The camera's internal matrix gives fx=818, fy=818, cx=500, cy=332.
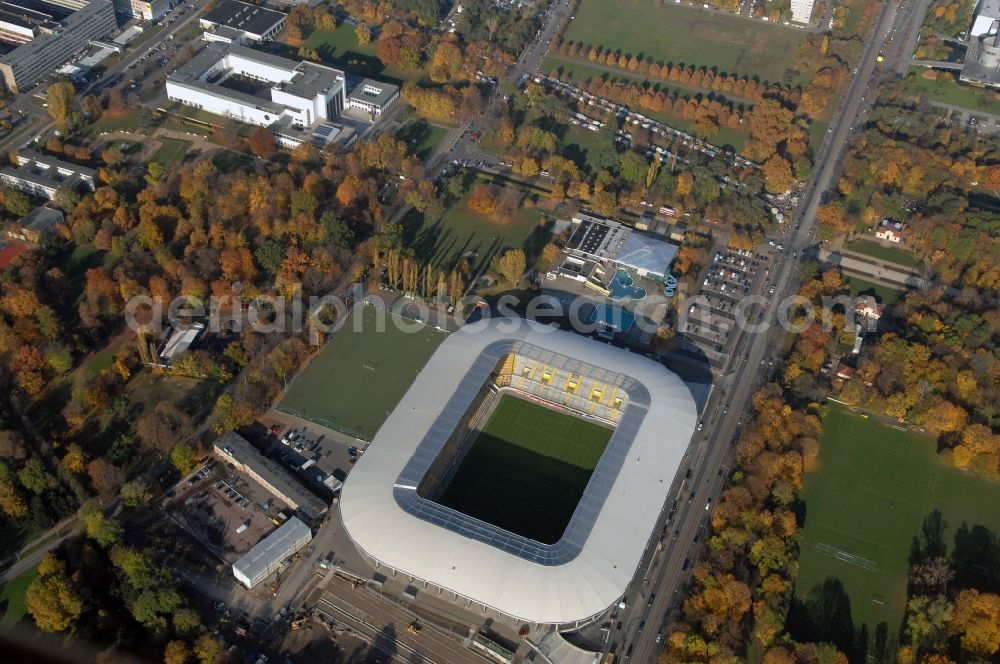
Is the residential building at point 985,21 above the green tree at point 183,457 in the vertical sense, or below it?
above

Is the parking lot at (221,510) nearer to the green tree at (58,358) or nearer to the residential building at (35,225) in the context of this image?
the green tree at (58,358)

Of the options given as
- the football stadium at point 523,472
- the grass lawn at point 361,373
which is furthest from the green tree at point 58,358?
the football stadium at point 523,472

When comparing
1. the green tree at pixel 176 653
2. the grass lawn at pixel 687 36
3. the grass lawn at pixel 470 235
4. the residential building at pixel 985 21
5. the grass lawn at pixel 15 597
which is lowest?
the grass lawn at pixel 15 597

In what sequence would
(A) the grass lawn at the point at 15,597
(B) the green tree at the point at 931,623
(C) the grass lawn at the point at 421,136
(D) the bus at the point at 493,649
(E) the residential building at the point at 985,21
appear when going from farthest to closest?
(E) the residential building at the point at 985,21 → (C) the grass lawn at the point at 421,136 → (B) the green tree at the point at 931,623 → (D) the bus at the point at 493,649 → (A) the grass lawn at the point at 15,597

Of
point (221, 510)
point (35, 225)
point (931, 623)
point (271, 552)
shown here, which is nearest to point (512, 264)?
point (221, 510)

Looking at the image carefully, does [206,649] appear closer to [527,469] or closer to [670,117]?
[527,469]
